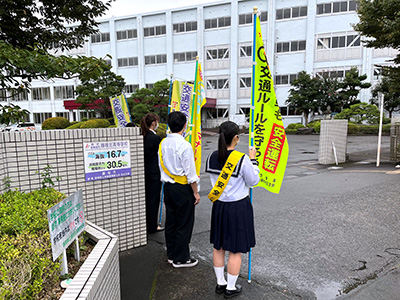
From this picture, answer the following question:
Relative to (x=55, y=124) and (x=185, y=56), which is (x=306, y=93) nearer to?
(x=185, y=56)

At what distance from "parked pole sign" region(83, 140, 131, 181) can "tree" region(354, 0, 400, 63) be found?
29.8ft

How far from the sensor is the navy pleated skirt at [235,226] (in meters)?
2.91

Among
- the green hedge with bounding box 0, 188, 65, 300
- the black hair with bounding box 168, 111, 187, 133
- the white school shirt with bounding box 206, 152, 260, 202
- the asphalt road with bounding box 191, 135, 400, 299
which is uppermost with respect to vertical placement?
the black hair with bounding box 168, 111, 187, 133

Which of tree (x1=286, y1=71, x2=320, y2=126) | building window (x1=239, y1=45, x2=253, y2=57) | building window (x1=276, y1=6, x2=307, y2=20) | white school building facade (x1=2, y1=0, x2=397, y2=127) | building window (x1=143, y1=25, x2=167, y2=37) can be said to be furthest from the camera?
building window (x1=143, y1=25, x2=167, y2=37)

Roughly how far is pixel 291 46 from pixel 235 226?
3299 centimetres

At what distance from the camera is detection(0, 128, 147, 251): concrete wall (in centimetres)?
318

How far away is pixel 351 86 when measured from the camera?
2681 cm

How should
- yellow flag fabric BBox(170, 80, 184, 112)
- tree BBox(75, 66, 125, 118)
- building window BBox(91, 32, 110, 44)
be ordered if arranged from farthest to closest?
building window BBox(91, 32, 110, 44) → tree BBox(75, 66, 125, 118) → yellow flag fabric BBox(170, 80, 184, 112)

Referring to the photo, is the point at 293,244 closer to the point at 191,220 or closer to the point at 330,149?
the point at 191,220

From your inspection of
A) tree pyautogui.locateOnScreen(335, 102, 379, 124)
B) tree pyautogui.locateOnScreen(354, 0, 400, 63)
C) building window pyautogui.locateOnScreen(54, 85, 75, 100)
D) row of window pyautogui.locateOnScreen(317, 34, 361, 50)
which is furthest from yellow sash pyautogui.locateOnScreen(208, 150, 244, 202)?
building window pyautogui.locateOnScreen(54, 85, 75, 100)

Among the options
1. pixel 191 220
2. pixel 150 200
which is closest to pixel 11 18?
pixel 150 200

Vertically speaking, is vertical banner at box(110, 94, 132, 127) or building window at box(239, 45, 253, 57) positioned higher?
building window at box(239, 45, 253, 57)

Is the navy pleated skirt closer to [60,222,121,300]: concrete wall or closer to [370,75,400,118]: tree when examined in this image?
[60,222,121,300]: concrete wall

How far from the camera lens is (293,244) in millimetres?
4262
